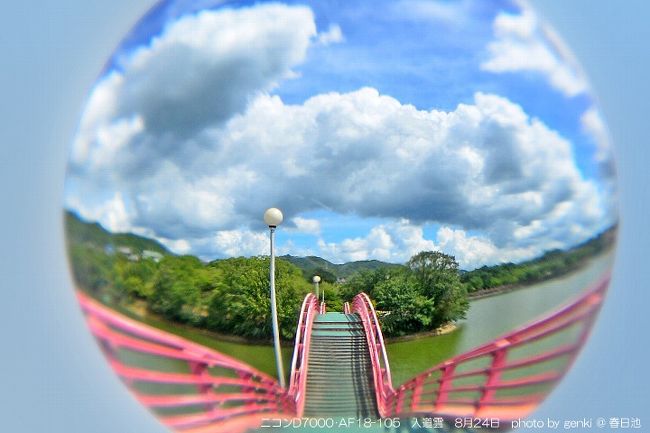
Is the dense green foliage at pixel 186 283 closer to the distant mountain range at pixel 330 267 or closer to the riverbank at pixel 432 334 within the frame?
the distant mountain range at pixel 330 267

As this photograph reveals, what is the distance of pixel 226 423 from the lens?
545 centimetres

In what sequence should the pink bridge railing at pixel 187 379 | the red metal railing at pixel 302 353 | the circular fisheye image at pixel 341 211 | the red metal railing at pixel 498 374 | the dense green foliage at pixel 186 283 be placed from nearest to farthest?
the pink bridge railing at pixel 187 379, the circular fisheye image at pixel 341 211, the dense green foliage at pixel 186 283, the red metal railing at pixel 498 374, the red metal railing at pixel 302 353

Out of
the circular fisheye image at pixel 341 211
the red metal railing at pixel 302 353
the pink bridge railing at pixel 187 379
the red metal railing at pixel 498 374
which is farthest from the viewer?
the red metal railing at pixel 302 353

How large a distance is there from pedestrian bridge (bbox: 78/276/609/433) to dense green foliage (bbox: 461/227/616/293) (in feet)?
0.89

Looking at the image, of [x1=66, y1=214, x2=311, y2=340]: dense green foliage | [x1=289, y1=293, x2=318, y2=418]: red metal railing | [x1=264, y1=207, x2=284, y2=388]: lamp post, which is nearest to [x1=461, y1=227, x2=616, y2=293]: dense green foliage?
[x1=289, y1=293, x2=318, y2=418]: red metal railing

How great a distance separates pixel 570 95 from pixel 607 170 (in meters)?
0.61

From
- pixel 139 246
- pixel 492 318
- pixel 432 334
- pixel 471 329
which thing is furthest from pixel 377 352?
pixel 139 246

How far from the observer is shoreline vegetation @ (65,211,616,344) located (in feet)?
17.2

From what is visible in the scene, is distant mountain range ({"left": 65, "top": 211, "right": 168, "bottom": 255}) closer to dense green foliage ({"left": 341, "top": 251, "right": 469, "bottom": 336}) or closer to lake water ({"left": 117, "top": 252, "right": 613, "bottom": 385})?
lake water ({"left": 117, "top": 252, "right": 613, "bottom": 385})

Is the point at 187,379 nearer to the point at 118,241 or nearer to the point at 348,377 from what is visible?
the point at 118,241

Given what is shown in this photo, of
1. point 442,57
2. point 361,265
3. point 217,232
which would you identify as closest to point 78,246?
point 217,232

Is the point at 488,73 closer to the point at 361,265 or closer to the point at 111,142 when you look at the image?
the point at 361,265

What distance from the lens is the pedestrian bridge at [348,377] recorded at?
5266mm

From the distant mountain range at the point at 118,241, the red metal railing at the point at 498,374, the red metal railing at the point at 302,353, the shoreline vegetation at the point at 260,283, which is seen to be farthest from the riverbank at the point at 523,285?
the distant mountain range at the point at 118,241
